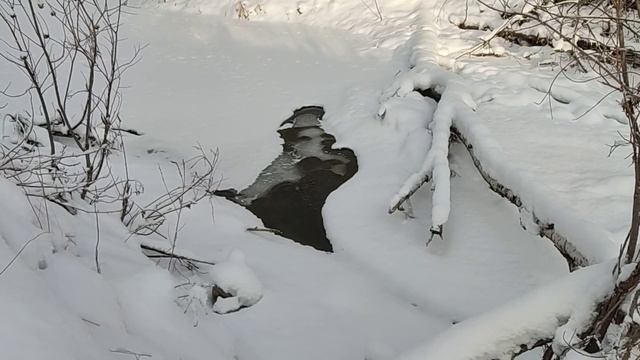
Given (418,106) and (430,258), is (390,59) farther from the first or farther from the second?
(430,258)

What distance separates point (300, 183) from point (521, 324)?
3451mm

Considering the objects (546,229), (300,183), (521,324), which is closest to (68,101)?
(300,183)

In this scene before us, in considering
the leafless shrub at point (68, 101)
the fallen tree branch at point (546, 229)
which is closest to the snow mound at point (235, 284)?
the leafless shrub at point (68, 101)

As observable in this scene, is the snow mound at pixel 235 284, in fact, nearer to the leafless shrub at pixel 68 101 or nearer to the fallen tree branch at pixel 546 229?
the leafless shrub at pixel 68 101

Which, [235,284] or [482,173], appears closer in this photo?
[235,284]

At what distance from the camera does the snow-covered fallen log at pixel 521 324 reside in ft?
7.63

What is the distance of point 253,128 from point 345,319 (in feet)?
10.5

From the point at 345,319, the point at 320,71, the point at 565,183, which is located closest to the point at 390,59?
the point at 320,71

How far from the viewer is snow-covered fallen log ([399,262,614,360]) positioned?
2326 millimetres

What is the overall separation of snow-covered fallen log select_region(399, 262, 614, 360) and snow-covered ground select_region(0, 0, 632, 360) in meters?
0.01

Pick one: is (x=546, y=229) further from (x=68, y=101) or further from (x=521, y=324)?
(x=68, y=101)

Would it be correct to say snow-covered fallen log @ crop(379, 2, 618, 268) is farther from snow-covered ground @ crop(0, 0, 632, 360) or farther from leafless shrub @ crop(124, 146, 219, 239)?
leafless shrub @ crop(124, 146, 219, 239)

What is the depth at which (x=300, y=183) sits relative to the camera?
5680mm

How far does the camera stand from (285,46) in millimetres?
8852
